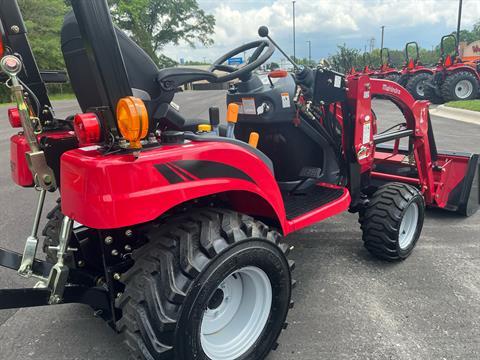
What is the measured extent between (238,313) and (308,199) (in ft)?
4.10

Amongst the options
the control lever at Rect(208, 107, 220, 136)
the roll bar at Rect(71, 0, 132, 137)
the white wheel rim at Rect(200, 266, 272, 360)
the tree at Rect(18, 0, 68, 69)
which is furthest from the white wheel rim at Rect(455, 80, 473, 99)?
the tree at Rect(18, 0, 68, 69)

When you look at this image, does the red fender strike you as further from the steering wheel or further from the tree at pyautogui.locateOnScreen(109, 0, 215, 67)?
the tree at pyautogui.locateOnScreen(109, 0, 215, 67)

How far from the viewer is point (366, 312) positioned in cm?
265

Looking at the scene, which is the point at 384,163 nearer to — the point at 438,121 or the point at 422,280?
the point at 422,280

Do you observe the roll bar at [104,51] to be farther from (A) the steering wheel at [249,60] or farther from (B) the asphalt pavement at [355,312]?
(B) the asphalt pavement at [355,312]

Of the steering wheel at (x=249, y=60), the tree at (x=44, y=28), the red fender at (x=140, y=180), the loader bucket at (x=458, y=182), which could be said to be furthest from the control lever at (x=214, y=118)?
the tree at (x=44, y=28)

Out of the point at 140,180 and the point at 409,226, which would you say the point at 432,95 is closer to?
the point at 409,226

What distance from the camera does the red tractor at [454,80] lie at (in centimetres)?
1430

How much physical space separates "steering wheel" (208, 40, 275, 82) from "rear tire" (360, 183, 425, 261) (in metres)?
1.53

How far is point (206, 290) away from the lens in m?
1.80

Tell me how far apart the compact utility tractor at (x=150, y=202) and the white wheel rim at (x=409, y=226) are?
382 millimetres

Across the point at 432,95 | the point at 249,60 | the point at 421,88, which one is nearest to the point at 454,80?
the point at 432,95

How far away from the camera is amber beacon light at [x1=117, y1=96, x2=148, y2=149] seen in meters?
1.52

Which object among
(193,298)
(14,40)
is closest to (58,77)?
(14,40)
